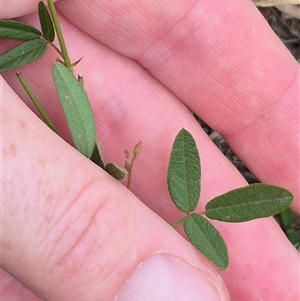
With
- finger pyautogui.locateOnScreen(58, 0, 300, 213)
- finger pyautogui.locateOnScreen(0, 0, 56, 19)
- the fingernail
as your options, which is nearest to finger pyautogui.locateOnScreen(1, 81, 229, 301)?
the fingernail

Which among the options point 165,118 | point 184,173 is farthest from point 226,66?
point 184,173

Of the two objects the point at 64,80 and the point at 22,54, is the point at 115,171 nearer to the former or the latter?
the point at 64,80

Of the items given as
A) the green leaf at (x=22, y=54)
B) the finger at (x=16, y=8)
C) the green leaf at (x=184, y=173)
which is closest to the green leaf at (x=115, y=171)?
the green leaf at (x=184, y=173)

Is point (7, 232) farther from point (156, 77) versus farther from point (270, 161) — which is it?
point (270, 161)

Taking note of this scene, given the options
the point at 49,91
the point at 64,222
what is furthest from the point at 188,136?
the point at 49,91

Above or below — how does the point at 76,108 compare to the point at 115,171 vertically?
above

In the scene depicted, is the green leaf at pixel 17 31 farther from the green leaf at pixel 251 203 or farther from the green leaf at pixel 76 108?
the green leaf at pixel 251 203
